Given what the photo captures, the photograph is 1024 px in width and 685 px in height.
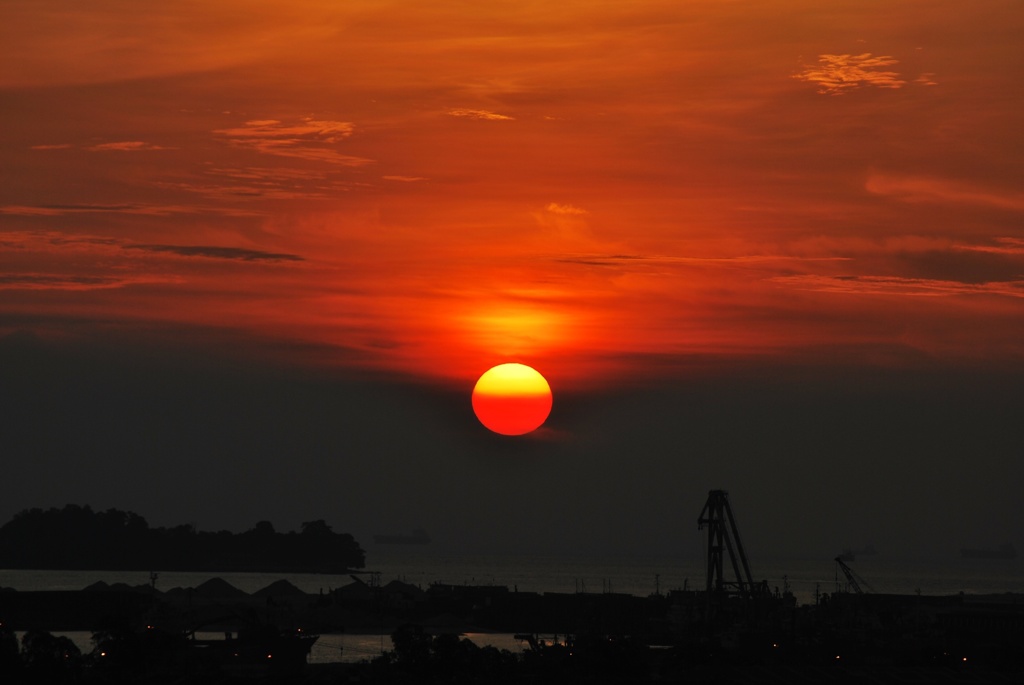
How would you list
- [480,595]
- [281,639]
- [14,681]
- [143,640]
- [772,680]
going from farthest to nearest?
[480,595] → [281,639] → [143,640] → [772,680] → [14,681]

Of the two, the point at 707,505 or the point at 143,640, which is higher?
the point at 707,505

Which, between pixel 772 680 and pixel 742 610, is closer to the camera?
pixel 772 680

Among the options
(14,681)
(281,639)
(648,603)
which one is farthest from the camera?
(648,603)

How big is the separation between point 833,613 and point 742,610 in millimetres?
7208

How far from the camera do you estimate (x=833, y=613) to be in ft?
373

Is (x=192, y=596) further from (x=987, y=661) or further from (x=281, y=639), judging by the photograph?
(x=987, y=661)

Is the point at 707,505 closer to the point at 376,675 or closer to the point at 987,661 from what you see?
the point at 987,661

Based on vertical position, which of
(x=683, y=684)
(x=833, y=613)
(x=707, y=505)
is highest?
(x=707, y=505)

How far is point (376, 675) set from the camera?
7062 centimetres

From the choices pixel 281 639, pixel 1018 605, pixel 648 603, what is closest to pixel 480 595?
pixel 648 603

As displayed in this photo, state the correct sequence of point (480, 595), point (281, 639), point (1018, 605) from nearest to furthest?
point (281, 639) < point (1018, 605) < point (480, 595)

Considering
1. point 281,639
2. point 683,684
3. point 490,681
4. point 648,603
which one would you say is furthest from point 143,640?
point 648,603

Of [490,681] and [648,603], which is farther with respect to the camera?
[648,603]

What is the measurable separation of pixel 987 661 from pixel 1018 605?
48.1m
